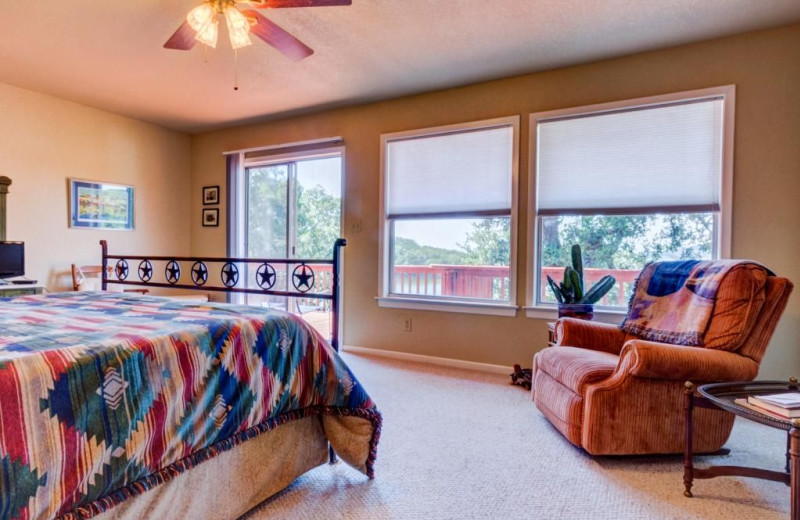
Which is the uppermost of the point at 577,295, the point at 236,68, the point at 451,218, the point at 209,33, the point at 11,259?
the point at 236,68

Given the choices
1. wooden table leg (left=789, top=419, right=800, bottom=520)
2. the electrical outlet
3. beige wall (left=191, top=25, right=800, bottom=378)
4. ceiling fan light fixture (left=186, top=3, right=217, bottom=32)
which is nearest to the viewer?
wooden table leg (left=789, top=419, right=800, bottom=520)

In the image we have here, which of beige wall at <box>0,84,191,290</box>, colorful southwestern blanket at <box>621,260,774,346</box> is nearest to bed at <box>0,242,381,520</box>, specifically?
colorful southwestern blanket at <box>621,260,774,346</box>

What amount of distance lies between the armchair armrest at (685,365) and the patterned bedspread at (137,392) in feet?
3.98

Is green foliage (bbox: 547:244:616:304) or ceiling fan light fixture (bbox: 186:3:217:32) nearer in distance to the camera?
ceiling fan light fixture (bbox: 186:3:217:32)

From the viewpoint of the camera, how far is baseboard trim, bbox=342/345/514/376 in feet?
11.2

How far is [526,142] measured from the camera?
332 centimetres

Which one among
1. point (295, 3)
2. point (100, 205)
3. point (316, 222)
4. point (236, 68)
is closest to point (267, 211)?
point (316, 222)

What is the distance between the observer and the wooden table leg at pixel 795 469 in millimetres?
1257

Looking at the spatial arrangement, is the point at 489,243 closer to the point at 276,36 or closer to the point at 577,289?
the point at 577,289

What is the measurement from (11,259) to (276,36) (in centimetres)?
319

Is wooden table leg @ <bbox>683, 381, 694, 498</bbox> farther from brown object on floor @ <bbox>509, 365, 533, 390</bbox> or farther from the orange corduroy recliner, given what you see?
brown object on floor @ <bbox>509, 365, 533, 390</bbox>

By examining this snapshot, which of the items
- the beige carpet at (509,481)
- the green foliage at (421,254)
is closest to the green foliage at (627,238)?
the green foliage at (421,254)

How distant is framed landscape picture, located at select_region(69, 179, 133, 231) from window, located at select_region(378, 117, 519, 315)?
290cm

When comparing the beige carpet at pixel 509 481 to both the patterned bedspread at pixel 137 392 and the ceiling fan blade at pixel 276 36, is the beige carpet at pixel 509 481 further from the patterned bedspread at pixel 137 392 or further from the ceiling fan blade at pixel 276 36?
the ceiling fan blade at pixel 276 36
